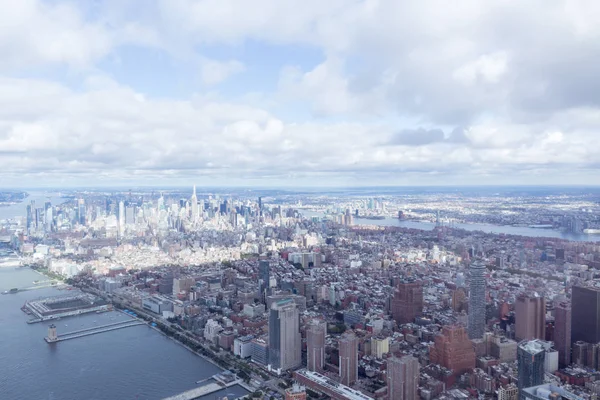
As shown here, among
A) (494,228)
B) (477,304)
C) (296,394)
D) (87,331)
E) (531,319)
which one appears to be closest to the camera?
(296,394)

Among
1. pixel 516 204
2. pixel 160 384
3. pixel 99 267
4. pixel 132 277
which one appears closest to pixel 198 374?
pixel 160 384

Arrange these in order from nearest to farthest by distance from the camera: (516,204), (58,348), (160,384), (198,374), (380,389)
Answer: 1. (380,389)
2. (160,384)
3. (198,374)
4. (58,348)
5. (516,204)

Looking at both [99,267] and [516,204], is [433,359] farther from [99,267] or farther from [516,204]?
[516,204]

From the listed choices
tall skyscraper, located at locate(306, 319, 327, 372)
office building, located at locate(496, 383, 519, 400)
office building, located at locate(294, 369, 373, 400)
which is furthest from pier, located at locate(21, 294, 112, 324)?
office building, located at locate(496, 383, 519, 400)

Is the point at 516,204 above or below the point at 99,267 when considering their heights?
above

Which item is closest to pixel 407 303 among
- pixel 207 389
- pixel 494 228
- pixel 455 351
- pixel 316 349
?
pixel 455 351

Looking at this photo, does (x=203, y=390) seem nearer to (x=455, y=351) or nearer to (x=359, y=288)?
(x=455, y=351)
